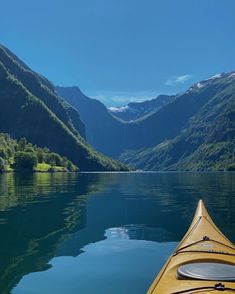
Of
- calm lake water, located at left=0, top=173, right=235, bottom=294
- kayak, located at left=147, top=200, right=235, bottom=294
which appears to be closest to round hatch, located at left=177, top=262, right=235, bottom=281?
kayak, located at left=147, top=200, right=235, bottom=294

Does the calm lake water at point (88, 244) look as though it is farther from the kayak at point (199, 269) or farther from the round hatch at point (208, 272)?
the round hatch at point (208, 272)

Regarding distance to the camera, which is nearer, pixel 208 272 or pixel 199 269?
pixel 208 272

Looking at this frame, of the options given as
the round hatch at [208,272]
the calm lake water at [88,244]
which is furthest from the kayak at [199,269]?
the calm lake water at [88,244]

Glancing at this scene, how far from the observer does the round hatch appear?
13.6m

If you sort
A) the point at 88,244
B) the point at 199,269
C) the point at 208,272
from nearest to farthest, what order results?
the point at 208,272, the point at 199,269, the point at 88,244

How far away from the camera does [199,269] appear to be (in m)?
14.5

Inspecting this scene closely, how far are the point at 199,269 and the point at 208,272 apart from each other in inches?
17.8

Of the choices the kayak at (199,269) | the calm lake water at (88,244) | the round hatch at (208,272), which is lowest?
the calm lake water at (88,244)

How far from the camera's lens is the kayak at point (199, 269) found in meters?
13.1

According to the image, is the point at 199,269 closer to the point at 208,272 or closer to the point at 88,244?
the point at 208,272

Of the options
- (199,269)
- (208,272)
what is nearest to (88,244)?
(199,269)

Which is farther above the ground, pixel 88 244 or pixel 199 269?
pixel 199 269

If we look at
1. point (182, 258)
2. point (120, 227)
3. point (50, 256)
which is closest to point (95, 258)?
point (50, 256)

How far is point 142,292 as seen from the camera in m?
20.2
